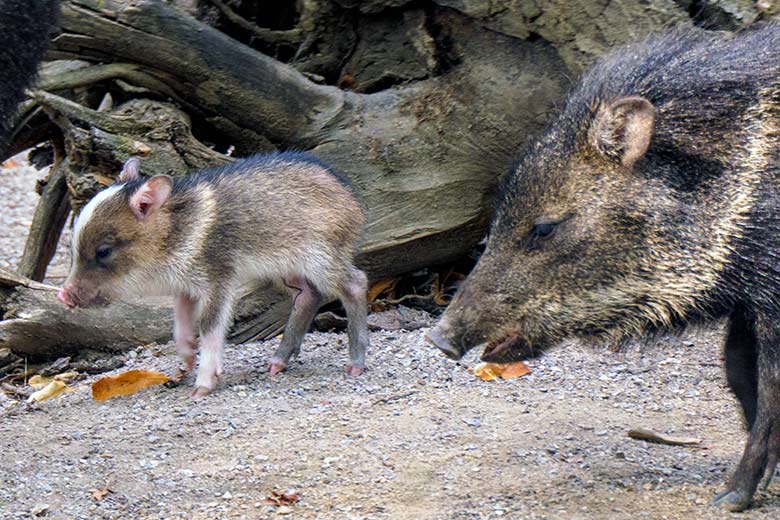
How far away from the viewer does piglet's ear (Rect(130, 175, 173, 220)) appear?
4.95 m

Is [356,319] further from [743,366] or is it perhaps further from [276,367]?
[743,366]

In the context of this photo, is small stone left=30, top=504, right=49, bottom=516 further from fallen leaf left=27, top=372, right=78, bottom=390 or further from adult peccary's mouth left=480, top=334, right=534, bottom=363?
fallen leaf left=27, top=372, right=78, bottom=390

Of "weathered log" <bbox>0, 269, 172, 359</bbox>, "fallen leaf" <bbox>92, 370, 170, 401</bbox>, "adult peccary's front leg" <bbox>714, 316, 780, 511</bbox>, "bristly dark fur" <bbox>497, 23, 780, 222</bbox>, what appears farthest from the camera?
"weathered log" <bbox>0, 269, 172, 359</bbox>

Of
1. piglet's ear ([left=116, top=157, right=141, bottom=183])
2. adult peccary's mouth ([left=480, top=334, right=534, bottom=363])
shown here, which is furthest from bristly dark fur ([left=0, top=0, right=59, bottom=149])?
adult peccary's mouth ([left=480, top=334, right=534, bottom=363])

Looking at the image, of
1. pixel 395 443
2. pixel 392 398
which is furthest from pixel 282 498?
pixel 392 398

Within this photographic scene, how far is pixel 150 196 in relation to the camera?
4984mm

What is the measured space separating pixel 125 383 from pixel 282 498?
1.56m

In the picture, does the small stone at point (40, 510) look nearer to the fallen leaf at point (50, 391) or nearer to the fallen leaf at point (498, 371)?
the fallen leaf at point (50, 391)

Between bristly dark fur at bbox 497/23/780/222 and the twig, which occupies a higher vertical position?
bristly dark fur at bbox 497/23/780/222

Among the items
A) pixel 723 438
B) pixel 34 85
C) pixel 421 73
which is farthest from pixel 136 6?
pixel 723 438

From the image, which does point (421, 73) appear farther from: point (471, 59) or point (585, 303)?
point (585, 303)

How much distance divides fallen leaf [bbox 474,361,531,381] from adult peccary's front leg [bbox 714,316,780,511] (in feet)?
5.09

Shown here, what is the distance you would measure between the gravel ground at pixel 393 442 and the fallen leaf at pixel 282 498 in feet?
0.10

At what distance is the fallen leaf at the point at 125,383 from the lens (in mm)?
5051
